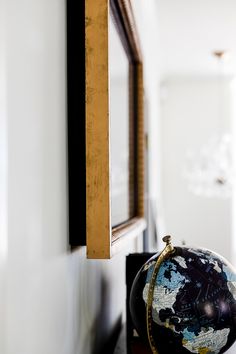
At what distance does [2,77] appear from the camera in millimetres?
693

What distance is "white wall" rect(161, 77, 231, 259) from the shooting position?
7367 mm

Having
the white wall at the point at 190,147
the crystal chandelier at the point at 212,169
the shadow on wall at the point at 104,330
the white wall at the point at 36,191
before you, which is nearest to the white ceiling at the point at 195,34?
the white wall at the point at 190,147

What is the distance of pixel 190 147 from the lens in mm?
7492

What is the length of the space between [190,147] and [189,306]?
262 inches

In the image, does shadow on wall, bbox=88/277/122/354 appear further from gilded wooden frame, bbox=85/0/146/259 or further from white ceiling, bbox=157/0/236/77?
white ceiling, bbox=157/0/236/77

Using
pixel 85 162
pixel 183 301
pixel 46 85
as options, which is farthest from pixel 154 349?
pixel 46 85

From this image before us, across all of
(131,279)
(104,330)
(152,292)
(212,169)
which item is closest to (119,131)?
(131,279)

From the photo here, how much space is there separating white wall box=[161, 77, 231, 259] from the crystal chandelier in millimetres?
82

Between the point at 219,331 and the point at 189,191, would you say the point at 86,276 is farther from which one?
the point at 189,191

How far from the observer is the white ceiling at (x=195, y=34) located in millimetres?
4344

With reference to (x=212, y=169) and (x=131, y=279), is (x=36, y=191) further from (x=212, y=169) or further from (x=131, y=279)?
(x=212, y=169)

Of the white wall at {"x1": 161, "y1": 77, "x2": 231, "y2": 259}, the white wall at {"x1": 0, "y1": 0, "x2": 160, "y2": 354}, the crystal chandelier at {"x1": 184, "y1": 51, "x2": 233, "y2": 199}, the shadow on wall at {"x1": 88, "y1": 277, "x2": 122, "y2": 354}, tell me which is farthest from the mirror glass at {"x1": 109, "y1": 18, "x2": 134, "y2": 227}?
the white wall at {"x1": 161, "y1": 77, "x2": 231, "y2": 259}

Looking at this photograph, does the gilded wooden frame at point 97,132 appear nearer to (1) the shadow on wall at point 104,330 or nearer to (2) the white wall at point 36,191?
(2) the white wall at point 36,191

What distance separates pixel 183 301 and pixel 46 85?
0.46 meters
